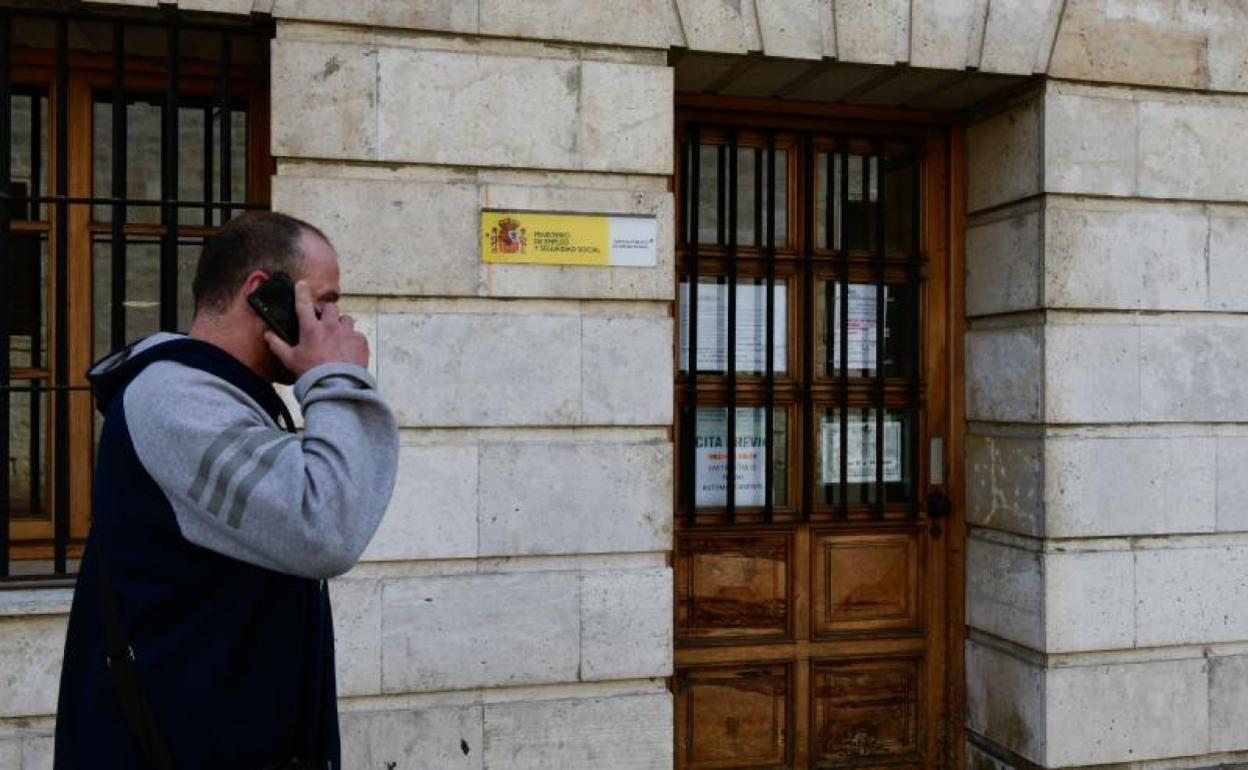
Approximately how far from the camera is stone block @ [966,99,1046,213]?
4.84m

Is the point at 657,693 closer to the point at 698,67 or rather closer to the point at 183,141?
the point at 698,67

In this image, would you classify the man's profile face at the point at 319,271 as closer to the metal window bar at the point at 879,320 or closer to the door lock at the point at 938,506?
the metal window bar at the point at 879,320

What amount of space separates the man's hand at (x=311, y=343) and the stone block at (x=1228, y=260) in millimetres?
4369

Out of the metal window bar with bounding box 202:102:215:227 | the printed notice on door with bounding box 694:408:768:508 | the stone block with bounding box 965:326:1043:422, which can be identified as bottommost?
the printed notice on door with bounding box 694:408:768:508

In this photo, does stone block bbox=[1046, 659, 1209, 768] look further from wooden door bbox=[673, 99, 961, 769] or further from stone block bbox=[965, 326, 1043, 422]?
stone block bbox=[965, 326, 1043, 422]

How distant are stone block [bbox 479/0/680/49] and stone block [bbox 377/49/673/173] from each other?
10 centimetres

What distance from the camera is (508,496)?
13.9ft

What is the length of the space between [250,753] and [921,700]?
4013 millimetres

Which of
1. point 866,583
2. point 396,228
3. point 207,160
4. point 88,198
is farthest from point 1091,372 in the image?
point 88,198

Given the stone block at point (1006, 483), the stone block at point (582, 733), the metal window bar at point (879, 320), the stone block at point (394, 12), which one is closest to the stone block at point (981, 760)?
the stone block at point (1006, 483)

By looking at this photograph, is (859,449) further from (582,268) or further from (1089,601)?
(582,268)

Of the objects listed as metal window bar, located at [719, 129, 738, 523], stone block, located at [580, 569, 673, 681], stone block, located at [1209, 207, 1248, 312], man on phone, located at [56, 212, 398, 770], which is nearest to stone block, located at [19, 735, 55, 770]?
stone block, located at [580, 569, 673, 681]

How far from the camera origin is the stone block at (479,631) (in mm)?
4125

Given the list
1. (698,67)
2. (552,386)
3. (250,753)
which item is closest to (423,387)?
(552,386)
